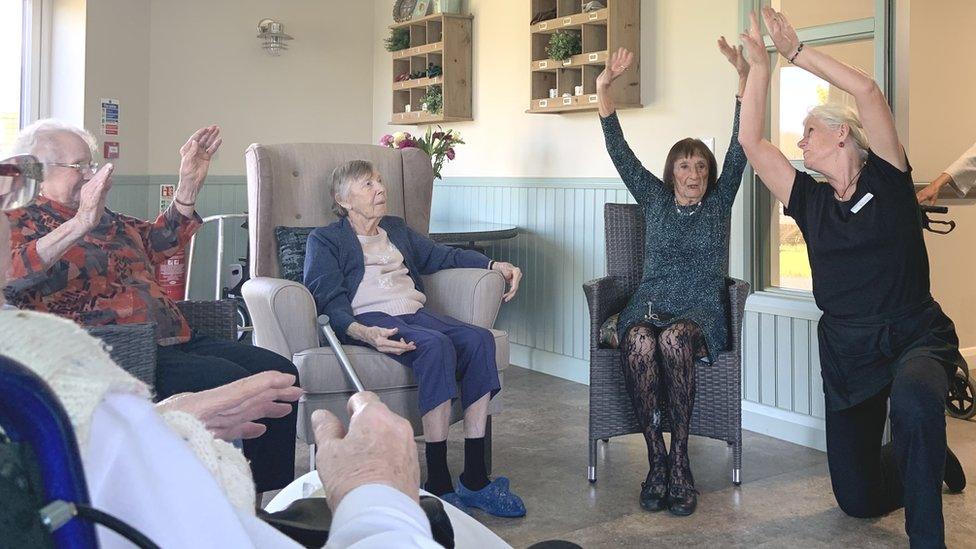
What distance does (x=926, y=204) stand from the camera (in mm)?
3168

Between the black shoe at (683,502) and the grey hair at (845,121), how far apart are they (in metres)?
1.13

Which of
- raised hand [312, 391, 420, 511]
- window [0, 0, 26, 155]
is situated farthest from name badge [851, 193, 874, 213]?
window [0, 0, 26, 155]

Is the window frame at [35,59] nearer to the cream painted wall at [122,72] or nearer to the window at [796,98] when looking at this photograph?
the cream painted wall at [122,72]

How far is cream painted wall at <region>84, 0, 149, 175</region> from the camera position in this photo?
5.30 meters

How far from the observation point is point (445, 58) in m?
5.54

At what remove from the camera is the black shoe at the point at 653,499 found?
2895 millimetres

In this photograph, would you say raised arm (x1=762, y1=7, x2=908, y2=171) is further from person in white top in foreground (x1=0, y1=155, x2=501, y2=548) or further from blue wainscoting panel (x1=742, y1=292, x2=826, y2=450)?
person in white top in foreground (x1=0, y1=155, x2=501, y2=548)

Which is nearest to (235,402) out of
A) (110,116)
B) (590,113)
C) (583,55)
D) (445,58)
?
(583,55)

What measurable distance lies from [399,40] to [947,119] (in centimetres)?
327

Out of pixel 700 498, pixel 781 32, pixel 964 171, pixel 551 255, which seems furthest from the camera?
pixel 551 255

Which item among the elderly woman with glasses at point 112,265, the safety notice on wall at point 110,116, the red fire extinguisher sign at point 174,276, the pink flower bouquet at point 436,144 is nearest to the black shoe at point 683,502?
the elderly woman with glasses at point 112,265

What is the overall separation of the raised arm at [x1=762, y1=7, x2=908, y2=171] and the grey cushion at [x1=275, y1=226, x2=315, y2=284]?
164 cm

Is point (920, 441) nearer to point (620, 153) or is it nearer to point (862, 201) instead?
point (862, 201)

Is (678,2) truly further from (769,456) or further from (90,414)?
(90,414)
